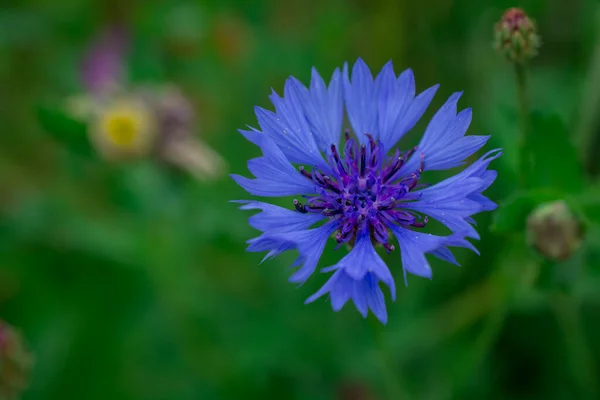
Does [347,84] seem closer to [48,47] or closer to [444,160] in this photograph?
[444,160]

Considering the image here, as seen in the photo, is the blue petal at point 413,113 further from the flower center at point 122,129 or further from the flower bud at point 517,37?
the flower center at point 122,129

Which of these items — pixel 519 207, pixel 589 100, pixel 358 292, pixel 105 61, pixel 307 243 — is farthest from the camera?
pixel 105 61

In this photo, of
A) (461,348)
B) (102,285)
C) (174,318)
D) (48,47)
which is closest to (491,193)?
(461,348)

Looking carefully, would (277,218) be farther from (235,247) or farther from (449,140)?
(235,247)

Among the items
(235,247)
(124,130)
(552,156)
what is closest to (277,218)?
(552,156)

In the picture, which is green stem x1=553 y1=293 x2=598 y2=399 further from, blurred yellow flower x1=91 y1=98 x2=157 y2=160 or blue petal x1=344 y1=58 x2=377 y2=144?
blurred yellow flower x1=91 y1=98 x2=157 y2=160

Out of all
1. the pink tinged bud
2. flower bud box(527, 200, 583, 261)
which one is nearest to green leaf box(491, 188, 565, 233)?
flower bud box(527, 200, 583, 261)

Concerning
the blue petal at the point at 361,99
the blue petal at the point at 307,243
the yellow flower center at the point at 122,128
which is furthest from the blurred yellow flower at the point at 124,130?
the blue petal at the point at 307,243
